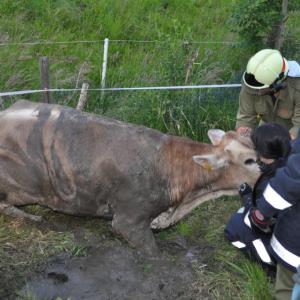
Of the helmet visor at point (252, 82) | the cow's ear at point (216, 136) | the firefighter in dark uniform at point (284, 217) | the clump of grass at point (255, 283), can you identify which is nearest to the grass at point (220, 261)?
the clump of grass at point (255, 283)

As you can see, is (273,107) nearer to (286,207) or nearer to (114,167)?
(114,167)

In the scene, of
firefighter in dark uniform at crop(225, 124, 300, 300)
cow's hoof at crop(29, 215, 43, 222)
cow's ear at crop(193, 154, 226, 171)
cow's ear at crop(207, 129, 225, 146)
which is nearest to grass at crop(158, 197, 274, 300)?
firefighter in dark uniform at crop(225, 124, 300, 300)

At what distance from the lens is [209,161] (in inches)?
189

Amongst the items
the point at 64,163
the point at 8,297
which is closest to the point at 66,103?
the point at 64,163

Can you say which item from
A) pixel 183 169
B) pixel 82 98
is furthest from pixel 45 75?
pixel 183 169

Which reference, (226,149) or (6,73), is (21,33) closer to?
(6,73)

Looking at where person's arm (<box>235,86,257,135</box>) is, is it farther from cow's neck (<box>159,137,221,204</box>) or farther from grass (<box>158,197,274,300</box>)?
cow's neck (<box>159,137,221,204</box>)

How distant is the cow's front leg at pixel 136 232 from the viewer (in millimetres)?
4902

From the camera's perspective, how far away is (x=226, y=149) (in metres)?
4.89

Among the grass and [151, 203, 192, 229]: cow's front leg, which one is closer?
the grass

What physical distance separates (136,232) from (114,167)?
0.61m

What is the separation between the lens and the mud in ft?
14.1

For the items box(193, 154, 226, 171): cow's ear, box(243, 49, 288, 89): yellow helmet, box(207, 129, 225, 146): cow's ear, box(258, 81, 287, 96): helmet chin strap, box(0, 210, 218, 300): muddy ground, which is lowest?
box(0, 210, 218, 300): muddy ground

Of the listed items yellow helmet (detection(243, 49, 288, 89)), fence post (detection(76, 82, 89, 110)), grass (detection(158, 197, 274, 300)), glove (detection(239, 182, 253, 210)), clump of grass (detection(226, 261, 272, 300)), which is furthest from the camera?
fence post (detection(76, 82, 89, 110))
